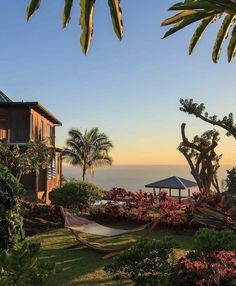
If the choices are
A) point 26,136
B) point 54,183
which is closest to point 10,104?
point 26,136

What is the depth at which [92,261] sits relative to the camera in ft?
36.0

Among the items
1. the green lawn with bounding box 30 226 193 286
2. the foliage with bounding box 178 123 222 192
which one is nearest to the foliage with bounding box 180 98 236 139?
the foliage with bounding box 178 123 222 192

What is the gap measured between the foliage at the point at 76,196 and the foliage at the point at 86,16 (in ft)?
39.0

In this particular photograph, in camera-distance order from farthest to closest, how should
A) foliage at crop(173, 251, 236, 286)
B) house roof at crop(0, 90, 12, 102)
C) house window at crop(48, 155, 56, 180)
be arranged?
house window at crop(48, 155, 56, 180) → house roof at crop(0, 90, 12, 102) → foliage at crop(173, 251, 236, 286)

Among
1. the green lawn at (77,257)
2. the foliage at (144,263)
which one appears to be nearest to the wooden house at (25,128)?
the green lawn at (77,257)

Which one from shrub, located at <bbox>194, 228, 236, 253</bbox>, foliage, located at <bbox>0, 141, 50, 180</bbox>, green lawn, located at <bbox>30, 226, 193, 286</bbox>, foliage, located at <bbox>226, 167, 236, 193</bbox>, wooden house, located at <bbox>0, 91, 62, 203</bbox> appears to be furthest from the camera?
wooden house, located at <bbox>0, 91, 62, 203</bbox>

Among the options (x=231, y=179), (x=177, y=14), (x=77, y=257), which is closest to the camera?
(x=177, y=14)

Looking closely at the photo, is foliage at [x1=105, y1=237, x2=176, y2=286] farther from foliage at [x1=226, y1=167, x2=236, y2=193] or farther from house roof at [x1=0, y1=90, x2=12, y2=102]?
house roof at [x1=0, y1=90, x2=12, y2=102]

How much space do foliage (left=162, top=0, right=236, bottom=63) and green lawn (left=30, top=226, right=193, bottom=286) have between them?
14.5ft

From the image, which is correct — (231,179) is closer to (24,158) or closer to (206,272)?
(24,158)

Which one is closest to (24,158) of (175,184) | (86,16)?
(175,184)

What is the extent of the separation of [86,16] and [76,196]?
41.3 ft

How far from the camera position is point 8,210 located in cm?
862

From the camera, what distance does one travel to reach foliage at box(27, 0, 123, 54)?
23.4ft
